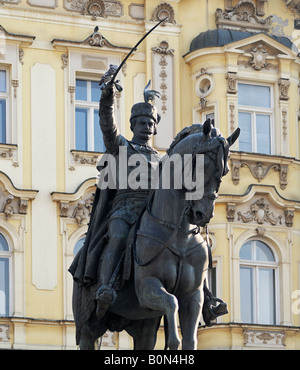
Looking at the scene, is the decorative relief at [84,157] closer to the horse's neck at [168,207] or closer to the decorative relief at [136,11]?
the decorative relief at [136,11]

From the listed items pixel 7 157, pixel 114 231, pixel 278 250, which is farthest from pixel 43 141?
pixel 114 231

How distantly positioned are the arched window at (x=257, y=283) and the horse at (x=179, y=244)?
15289 millimetres

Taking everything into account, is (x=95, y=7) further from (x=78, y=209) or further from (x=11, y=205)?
(x=11, y=205)

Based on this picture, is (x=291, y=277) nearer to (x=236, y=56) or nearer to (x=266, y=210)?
(x=266, y=210)

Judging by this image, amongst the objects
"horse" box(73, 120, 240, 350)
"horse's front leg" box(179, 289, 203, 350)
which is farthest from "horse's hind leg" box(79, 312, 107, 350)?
"horse's front leg" box(179, 289, 203, 350)

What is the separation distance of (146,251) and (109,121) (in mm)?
1353

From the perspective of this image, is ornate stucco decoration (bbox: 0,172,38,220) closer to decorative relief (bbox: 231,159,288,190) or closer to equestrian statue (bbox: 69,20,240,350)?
decorative relief (bbox: 231,159,288,190)

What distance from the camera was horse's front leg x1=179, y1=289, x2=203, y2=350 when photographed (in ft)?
41.0

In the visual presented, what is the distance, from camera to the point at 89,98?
1107 inches

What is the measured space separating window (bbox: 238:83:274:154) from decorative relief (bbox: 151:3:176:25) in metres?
1.87

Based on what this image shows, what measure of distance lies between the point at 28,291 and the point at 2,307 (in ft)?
1.90

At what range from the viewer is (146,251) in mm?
12672

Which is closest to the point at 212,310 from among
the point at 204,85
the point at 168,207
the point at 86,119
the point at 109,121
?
the point at 168,207
